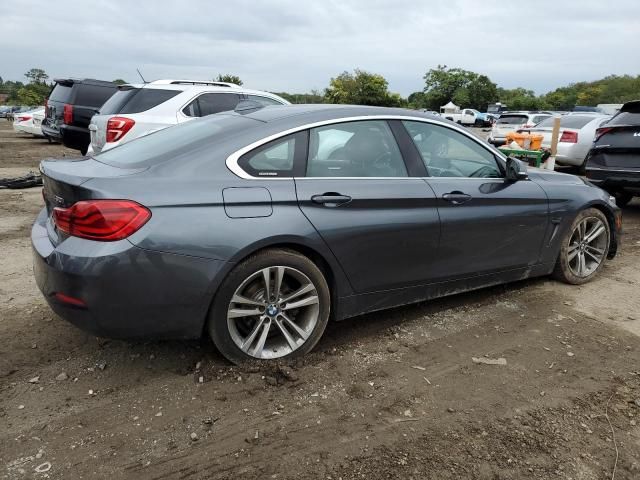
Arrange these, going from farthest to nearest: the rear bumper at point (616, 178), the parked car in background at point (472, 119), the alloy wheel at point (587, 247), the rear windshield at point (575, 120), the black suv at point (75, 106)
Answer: the parked car in background at point (472, 119)
the rear windshield at point (575, 120)
the black suv at point (75, 106)
the rear bumper at point (616, 178)
the alloy wheel at point (587, 247)

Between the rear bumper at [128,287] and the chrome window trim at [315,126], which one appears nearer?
the rear bumper at [128,287]

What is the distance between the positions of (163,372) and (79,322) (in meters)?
0.62

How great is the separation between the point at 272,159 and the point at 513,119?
789 inches

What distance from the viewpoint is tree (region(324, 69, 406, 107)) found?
5769cm

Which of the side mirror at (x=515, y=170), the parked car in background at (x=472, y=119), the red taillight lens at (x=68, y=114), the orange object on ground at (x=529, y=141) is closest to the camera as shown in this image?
the side mirror at (x=515, y=170)

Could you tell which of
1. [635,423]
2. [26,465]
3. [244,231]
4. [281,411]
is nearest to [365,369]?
[281,411]

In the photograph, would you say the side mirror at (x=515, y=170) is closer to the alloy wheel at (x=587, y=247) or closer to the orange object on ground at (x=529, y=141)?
the alloy wheel at (x=587, y=247)

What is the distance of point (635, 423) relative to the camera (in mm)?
2701

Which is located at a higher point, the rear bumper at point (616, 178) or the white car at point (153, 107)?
the white car at point (153, 107)

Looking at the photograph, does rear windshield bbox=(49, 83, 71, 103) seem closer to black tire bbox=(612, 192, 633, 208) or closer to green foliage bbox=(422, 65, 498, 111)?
black tire bbox=(612, 192, 633, 208)

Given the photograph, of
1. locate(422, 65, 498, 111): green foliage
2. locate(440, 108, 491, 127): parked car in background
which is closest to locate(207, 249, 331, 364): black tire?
locate(440, 108, 491, 127): parked car in background

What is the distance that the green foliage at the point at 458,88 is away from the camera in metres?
80.1

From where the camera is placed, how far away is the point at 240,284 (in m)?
2.86

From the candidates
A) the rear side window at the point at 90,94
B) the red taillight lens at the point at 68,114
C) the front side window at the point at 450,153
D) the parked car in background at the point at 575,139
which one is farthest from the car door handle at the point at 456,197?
the rear side window at the point at 90,94
